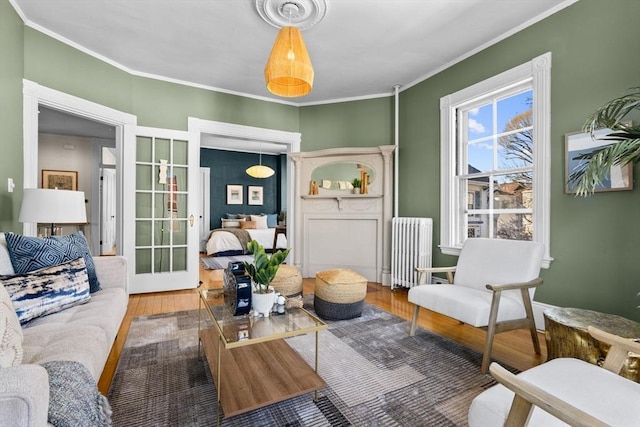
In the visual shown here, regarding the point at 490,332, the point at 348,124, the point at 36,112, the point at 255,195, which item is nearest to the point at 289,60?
the point at 490,332

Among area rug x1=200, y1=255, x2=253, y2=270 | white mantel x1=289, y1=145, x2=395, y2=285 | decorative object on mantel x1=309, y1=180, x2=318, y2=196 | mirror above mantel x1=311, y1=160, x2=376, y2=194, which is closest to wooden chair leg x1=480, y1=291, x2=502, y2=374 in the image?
white mantel x1=289, y1=145, x2=395, y2=285

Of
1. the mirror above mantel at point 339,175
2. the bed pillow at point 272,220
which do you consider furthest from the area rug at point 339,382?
the bed pillow at point 272,220

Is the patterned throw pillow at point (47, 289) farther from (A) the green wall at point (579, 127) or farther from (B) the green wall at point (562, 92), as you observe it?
(A) the green wall at point (579, 127)

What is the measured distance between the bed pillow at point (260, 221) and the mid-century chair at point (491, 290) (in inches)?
239

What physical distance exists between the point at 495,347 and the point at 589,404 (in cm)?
152

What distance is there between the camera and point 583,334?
1.68 meters

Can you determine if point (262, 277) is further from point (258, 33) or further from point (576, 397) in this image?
point (258, 33)

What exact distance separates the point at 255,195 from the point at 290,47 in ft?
23.3

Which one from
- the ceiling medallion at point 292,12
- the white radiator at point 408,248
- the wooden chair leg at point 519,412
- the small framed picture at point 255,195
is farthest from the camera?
the small framed picture at point 255,195

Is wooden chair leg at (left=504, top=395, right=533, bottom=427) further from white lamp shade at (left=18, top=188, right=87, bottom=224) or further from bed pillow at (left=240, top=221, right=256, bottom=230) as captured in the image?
bed pillow at (left=240, top=221, right=256, bottom=230)

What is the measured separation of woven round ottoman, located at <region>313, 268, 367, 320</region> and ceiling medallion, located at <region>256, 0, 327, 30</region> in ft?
7.85

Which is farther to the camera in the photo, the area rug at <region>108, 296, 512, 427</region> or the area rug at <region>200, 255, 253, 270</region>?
the area rug at <region>200, 255, 253, 270</region>

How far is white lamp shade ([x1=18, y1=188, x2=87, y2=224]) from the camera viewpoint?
2363 mm

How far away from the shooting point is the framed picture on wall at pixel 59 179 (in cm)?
615
